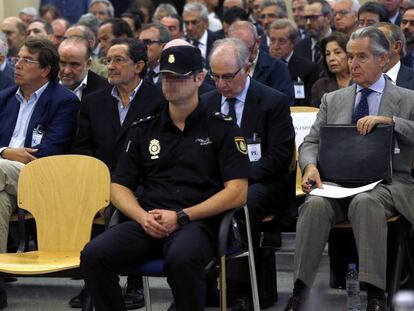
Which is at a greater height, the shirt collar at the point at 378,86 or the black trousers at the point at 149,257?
the shirt collar at the point at 378,86

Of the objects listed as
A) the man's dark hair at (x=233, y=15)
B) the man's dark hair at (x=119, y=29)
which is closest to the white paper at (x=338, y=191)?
the man's dark hair at (x=119, y=29)

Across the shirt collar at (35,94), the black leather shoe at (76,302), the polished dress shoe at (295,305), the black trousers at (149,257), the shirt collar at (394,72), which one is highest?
the shirt collar at (394,72)

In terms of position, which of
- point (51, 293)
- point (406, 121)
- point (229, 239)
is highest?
point (406, 121)

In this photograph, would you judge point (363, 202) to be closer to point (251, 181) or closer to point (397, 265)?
point (397, 265)

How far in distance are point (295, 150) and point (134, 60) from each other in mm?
1328

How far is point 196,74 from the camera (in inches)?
230

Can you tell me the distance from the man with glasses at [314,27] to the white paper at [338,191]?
4.00 metres

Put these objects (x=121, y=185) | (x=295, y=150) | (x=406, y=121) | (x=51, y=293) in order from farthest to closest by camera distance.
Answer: (x=51, y=293) < (x=295, y=150) < (x=406, y=121) < (x=121, y=185)

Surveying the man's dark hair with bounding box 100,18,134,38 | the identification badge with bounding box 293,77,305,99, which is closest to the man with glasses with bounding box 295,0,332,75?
the identification badge with bounding box 293,77,305,99

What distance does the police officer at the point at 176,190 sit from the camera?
5465 millimetres

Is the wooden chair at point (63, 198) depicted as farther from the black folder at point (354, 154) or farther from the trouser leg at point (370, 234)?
the trouser leg at point (370, 234)

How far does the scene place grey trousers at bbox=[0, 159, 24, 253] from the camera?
6.77 metres

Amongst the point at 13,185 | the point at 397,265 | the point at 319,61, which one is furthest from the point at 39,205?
the point at 319,61

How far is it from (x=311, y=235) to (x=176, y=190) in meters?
Result: 0.92
